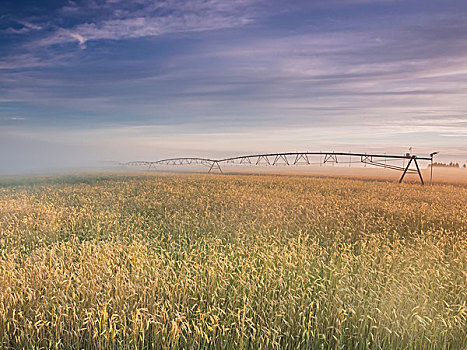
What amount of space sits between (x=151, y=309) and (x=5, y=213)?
10.3 metres

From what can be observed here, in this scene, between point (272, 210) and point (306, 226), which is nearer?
point (306, 226)

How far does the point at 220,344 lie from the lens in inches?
157

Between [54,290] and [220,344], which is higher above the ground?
[54,290]

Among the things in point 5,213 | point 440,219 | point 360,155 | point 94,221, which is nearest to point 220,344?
point 94,221

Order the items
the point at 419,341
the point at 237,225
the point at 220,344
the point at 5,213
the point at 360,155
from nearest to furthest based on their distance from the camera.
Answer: the point at 220,344 → the point at 419,341 → the point at 237,225 → the point at 5,213 → the point at 360,155

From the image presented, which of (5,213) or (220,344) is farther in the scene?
(5,213)

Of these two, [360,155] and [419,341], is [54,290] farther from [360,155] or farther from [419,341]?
[360,155]

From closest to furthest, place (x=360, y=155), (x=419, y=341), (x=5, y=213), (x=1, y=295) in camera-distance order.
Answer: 1. (x=419, y=341)
2. (x=1, y=295)
3. (x=5, y=213)
4. (x=360, y=155)

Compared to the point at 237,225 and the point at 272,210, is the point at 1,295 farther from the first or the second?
the point at 272,210

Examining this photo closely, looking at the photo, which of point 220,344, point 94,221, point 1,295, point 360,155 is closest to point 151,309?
point 220,344

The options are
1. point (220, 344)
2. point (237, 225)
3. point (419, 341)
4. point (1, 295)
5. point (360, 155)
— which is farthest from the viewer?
point (360, 155)

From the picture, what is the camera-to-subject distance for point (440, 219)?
11.4m

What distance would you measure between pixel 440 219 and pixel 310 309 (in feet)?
29.6

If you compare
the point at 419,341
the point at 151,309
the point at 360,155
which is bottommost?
the point at 419,341
